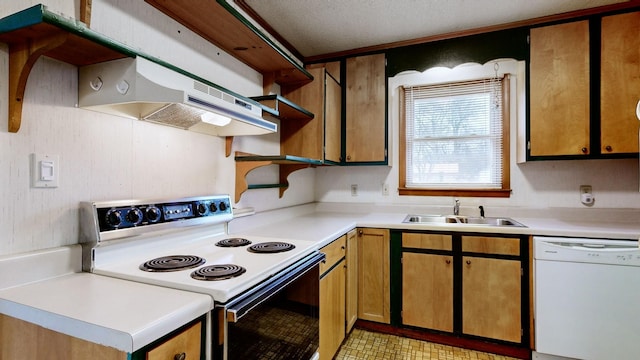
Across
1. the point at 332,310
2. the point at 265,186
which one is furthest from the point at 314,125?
the point at 332,310

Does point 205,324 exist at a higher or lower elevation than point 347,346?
higher

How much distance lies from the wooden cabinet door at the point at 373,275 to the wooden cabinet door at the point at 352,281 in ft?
0.18

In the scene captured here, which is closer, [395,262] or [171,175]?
[171,175]

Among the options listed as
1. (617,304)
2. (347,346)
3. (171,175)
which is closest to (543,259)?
(617,304)

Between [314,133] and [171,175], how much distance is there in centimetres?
130

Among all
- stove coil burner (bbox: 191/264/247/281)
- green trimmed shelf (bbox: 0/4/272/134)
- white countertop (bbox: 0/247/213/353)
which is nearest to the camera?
white countertop (bbox: 0/247/213/353)

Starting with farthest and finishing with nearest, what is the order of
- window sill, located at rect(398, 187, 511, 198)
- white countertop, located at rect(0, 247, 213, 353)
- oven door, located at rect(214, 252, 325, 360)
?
window sill, located at rect(398, 187, 511, 198) → oven door, located at rect(214, 252, 325, 360) → white countertop, located at rect(0, 247, 213, 353)

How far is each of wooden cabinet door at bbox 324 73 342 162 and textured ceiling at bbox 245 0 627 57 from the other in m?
0.42

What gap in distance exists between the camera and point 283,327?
1274 millimetres

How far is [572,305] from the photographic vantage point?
6.38 ft

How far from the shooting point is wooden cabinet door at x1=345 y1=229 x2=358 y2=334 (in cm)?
225

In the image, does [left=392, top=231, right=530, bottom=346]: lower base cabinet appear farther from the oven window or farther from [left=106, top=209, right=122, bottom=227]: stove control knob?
[left=106, top=209, right=122, bottom=227]: stove control knob

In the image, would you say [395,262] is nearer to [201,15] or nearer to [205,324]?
[205,324]

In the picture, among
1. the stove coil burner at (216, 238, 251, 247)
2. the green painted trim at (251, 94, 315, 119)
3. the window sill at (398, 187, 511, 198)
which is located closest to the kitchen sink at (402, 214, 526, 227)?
the window sill at (398, 187, 511, 198)
